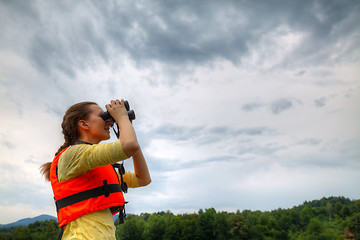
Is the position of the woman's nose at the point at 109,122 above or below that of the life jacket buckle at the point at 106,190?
above

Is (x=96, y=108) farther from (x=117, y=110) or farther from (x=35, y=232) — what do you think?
(x=35, y=232)

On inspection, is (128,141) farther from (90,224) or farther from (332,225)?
(332,225)

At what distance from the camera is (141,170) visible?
11.7 feet

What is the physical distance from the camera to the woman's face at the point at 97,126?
10.0ft

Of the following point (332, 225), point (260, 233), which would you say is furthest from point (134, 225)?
point (332, 225)

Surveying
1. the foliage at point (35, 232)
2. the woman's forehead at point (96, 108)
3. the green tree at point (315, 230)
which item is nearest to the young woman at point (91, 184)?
the woman's forehead at point (96, 108)

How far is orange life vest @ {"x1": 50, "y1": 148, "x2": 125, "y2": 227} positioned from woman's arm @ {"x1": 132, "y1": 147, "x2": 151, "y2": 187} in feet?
2.41

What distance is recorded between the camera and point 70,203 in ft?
8.54

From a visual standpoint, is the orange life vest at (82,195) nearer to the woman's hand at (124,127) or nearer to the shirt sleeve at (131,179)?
the woman's hand at (124,127)

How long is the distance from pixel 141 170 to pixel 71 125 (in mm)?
1070

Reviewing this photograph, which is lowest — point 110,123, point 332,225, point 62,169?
point 332,225

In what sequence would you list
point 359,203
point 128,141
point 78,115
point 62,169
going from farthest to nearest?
point 359,203, point 78,115, point 62,169, point 128,141

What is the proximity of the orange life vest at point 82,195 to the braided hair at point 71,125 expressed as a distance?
0.32 meters

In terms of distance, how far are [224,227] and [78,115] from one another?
92.7 m
